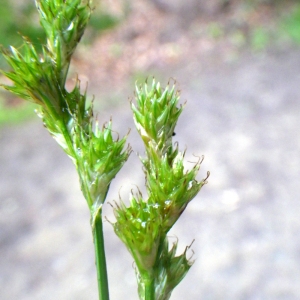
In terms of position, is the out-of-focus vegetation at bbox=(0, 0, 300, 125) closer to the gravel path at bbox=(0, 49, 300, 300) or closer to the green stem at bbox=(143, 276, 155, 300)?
the gravel path at bbox=(0, 49, 300, 300)

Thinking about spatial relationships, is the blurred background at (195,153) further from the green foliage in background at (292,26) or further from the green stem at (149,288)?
the green stem at (149,288)

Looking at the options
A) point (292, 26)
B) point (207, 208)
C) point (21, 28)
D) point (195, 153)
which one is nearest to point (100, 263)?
point (207, 208)

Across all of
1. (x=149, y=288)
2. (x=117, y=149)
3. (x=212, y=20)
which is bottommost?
(x=149, y=288)

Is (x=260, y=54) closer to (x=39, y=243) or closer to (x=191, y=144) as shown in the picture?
(x=191, y=144)

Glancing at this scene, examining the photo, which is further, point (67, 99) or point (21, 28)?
point (21, 28)

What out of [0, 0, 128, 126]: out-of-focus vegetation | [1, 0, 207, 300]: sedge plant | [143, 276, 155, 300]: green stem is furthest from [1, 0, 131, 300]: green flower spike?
[0, 0, 128, 126]: out-of-focus vegetation

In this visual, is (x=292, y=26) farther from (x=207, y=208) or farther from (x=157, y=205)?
(x=157, y=205)
